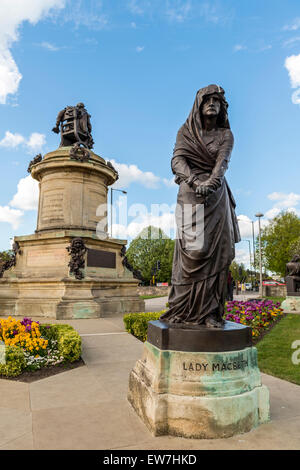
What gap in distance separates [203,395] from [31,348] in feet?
13.2

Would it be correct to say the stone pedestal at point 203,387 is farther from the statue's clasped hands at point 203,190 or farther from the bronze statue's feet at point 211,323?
the statue's clasped hands at point 203,190

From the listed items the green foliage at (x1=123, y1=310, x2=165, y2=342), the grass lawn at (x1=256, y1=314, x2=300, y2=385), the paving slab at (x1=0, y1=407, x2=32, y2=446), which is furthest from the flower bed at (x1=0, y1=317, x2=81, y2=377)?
the grass lawn at (x1=256, y1=314, x2=300, y2=385)

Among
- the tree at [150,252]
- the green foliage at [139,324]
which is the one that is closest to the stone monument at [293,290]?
the green foliage at [139,324]

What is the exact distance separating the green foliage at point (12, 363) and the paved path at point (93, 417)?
8.2 inches

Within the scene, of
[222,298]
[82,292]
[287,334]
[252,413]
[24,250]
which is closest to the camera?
[252,413]

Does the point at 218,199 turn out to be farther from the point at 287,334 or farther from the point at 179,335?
the point at 287,334

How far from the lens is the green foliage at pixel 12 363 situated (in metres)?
5.35

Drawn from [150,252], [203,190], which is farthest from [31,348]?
[150,252]

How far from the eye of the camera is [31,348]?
6.09m

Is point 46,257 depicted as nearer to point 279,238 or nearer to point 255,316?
point 255,316

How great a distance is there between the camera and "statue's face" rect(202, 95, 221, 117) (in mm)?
3941
